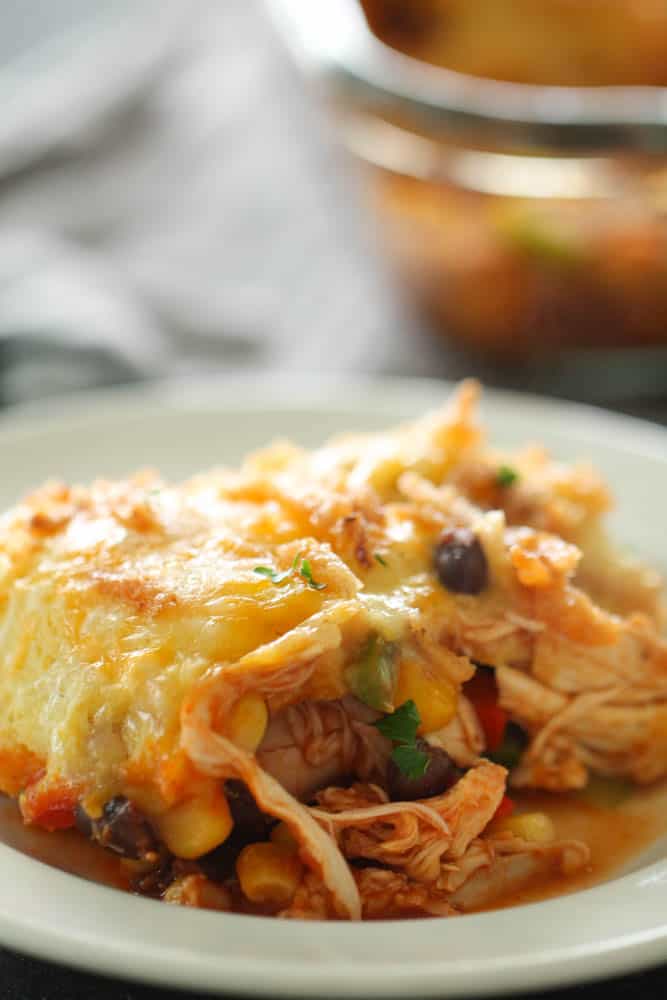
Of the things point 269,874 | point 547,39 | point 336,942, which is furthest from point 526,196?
point 336,942

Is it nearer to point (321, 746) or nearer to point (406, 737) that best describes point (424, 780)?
point (406, 737)

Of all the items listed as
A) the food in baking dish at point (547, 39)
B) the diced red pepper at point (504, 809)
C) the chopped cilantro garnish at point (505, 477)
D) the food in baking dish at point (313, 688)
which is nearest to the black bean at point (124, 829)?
the food in baking dish at point (313, 688)

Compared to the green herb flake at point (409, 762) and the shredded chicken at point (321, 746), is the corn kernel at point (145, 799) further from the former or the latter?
the green herb flake at point (409, 762)

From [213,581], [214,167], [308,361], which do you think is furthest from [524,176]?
[213,581]

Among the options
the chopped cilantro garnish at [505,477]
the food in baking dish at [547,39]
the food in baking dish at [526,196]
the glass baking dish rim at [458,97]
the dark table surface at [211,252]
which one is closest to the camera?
the chopped cilantro garnish at [505,477]

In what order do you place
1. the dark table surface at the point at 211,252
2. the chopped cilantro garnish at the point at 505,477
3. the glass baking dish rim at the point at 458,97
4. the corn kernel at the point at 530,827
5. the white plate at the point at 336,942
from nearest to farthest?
the white plate at the point at 336,942, the corn kernel at the point at 530,827, the chopped cilantro garnish at the point at 505,477, the glass baking dish rim at the point at 458,97, the dark table surface at the point at 211,252

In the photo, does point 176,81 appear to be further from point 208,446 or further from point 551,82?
point 208,446

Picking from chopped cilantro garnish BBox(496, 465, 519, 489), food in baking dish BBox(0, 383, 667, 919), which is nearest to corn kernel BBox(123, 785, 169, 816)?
food in baking dish BBox(0, 383, 667, 919)
